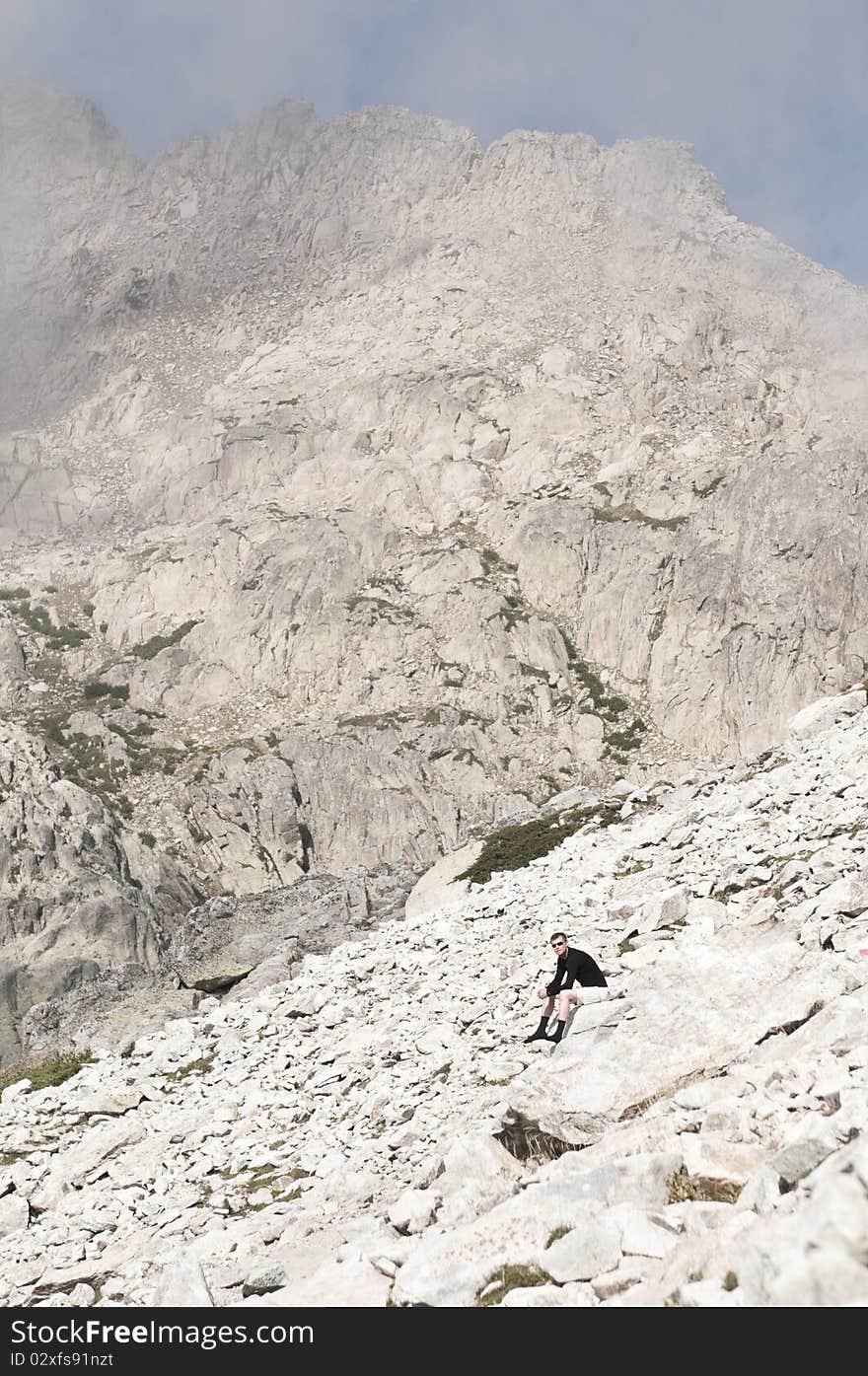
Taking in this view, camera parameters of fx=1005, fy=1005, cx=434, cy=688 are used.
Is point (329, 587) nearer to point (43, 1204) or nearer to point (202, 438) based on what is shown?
point (202, 438)

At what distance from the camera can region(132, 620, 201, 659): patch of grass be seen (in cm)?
13088

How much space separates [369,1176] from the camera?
40.6 feet

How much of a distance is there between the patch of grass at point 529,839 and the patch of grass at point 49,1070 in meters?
12.0

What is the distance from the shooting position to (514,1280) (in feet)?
24.3

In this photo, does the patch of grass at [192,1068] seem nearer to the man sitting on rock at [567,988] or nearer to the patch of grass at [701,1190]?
the man sitting on rock at [567,988]

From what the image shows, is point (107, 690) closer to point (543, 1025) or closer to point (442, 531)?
point (442, 531)

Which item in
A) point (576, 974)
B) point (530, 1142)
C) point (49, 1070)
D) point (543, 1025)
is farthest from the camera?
point (49, 1070)

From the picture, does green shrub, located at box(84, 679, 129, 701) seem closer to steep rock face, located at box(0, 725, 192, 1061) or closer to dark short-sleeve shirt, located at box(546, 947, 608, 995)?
steep rock face, located at box(0, 725, 192, 1061)

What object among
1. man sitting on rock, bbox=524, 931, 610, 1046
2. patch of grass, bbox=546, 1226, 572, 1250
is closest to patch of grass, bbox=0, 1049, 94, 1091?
man sitting on rock, bbox=524, 931, 610, 1046

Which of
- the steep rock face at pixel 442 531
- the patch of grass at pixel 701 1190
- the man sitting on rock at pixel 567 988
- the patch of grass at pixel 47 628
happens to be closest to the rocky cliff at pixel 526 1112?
the patch of grass at pixel 701 1190

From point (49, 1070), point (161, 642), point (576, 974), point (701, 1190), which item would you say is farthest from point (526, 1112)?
point (161, 642)

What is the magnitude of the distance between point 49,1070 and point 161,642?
375ft

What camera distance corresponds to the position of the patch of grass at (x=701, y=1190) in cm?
780
